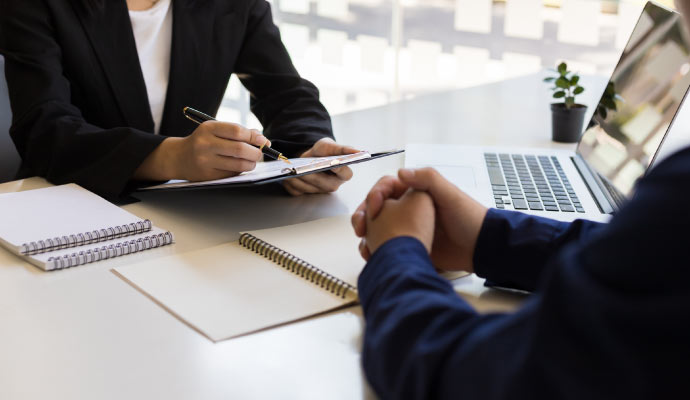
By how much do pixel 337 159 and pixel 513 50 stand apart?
360cm

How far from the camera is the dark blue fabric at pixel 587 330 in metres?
0.38

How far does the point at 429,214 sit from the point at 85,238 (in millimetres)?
455

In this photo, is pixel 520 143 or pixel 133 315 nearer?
pixel 133 315

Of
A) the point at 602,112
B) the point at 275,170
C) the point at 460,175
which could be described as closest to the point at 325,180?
the point at 275,170

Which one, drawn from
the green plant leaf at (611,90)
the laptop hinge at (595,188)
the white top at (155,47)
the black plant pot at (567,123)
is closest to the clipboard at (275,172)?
the laptop hinge at (595,188)

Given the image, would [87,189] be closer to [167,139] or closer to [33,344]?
[167,139]

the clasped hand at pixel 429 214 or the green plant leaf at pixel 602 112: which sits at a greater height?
the clasped hand at pixel 429 214

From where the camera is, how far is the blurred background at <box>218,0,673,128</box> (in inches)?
168

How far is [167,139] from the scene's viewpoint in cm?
113

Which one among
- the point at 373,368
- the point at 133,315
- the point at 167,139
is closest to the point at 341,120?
the point at 167,139

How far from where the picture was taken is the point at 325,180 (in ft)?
3.79

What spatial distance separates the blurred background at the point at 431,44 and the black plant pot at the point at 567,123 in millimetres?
2705

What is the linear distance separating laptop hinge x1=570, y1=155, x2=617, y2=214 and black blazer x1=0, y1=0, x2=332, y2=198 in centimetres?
49

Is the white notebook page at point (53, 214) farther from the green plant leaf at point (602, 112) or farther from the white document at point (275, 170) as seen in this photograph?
the green plant leaf at point (602, 112)
